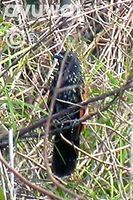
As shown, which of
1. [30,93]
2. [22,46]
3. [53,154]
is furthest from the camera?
[22,46]

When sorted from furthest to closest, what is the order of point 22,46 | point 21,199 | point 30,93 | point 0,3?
point 0,3 → point 22,46 → point 30,93 → point 21,199

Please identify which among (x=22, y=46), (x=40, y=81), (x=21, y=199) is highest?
(x=22, y=46)

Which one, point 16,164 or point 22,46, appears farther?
point 22,46

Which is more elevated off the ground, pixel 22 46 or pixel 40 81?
pixel 22 46

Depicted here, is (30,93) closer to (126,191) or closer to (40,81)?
(40,81)

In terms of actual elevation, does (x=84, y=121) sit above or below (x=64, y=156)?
above

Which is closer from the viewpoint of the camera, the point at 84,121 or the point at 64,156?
the point at 84,121

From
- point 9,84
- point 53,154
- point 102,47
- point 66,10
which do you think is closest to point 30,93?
point 9,84
